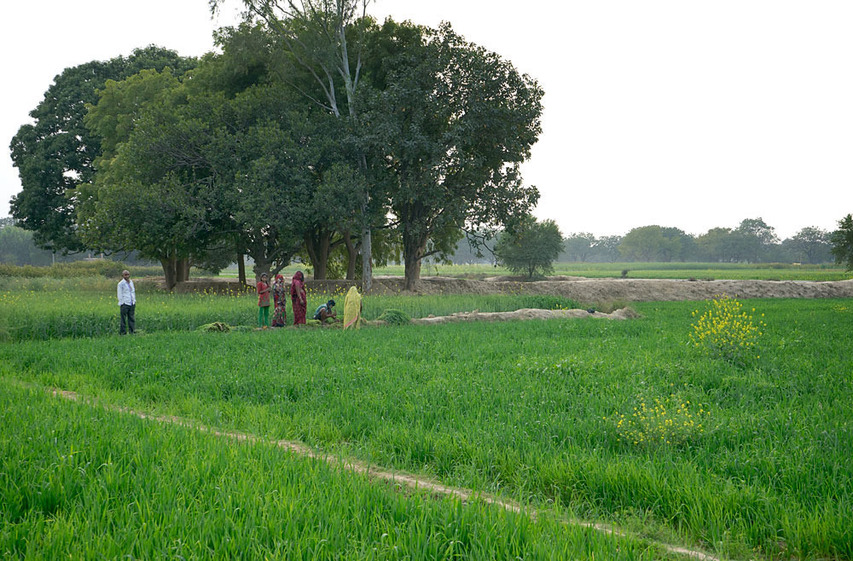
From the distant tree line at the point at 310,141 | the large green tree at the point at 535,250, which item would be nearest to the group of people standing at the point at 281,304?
the distant tree line at the point at 310,141

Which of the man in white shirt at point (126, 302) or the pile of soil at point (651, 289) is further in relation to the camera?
the pile of soil at point (651, 289)

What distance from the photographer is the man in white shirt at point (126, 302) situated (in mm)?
15828

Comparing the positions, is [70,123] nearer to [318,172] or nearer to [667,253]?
[318,172]

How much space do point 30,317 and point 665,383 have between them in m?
17.5

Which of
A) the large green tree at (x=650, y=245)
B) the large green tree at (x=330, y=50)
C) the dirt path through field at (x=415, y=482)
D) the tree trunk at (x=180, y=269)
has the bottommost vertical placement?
the dirt path through field at (x=415, y=482)

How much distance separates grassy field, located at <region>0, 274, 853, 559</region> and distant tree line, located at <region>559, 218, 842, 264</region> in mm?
121199

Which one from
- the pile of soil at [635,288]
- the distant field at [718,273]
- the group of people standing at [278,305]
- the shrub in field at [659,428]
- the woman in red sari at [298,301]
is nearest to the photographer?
the shrub in field at [659,428]

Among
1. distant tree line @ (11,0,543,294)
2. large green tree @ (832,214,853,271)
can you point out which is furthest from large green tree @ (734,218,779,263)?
distant tree line @ (11,0,543,294)

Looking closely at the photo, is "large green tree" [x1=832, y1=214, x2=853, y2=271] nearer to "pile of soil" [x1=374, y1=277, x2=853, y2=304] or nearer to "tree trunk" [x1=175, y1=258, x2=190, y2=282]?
"pile of soil" [x1=374, y1=277, x2=853, y2=304]

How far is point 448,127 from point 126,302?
2022cm

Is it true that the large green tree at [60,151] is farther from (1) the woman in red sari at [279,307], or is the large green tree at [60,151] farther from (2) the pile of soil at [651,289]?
(1) the woman in red sari at [279,307]

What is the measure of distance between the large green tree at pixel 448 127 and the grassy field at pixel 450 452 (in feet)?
61.9

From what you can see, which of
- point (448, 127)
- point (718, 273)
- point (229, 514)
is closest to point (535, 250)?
point (448, 127)

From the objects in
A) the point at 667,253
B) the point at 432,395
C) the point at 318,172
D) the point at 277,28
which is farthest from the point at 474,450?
the point at 667,253
